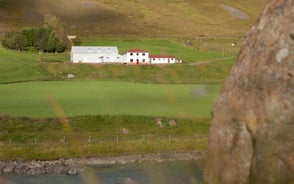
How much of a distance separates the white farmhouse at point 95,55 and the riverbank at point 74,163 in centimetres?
7475

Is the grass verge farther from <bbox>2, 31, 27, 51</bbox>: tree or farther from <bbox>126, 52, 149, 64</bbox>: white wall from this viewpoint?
<bbox>2, 31, 27, 51</bbox>: tree

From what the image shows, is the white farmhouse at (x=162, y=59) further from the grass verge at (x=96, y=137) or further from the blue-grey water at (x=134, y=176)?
the blue-grey water at (x=134, y=176)

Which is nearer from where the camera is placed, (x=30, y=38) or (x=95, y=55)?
(x=95, y=55)

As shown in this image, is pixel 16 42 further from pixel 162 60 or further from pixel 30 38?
pixel 162 60

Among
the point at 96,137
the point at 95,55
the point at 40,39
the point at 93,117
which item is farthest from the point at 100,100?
the point at 40,39

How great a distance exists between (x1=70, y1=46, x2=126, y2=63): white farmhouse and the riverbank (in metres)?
74.7

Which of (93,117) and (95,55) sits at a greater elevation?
(95,55)

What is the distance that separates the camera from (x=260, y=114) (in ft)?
29.9

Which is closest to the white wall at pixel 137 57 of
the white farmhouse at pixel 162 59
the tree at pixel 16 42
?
the white farmhouse at pixel 162 59

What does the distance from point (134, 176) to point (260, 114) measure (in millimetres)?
32275

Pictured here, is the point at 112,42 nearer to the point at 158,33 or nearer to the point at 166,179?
the point at 158,33

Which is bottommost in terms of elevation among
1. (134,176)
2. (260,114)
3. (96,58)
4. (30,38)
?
(134,176)

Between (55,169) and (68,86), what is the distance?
35.2 m

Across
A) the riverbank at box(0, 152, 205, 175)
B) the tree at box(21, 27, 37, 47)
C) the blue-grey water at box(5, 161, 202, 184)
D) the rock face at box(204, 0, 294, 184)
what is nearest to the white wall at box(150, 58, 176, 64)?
the tree at box(21, 27, 37, 47)
